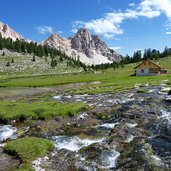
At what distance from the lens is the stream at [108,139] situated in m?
16.7

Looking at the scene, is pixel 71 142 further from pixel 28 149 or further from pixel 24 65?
pixel 24 65

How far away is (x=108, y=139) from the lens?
21.5 metres

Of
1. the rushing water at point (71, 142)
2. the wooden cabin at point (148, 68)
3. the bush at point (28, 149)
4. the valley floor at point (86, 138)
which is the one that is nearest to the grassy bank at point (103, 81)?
the wooden cabin at point (148, 68)

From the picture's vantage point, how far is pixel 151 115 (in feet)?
100

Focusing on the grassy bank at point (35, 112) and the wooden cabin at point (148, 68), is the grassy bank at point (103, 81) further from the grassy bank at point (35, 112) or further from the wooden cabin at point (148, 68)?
the grassy bank at point (35, 112)

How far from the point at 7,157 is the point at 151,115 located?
18.1 meters

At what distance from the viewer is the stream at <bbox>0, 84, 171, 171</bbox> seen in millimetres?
16688

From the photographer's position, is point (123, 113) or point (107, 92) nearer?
point (123, 113)

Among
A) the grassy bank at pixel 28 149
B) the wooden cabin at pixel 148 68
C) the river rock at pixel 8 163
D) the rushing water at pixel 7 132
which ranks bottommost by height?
the rushing water at pixel 7 132

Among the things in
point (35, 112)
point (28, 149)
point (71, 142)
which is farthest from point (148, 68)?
point (28, 149)

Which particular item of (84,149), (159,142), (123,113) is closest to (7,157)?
(84,149)

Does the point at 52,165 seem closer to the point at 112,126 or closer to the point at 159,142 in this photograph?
the point at 159,142

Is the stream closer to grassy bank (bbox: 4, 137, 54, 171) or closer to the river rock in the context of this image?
grassy bank (bbox: 4, 137, 54, 171)

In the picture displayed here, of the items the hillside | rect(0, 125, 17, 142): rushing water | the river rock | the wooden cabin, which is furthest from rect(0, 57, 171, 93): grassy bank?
the hillside
